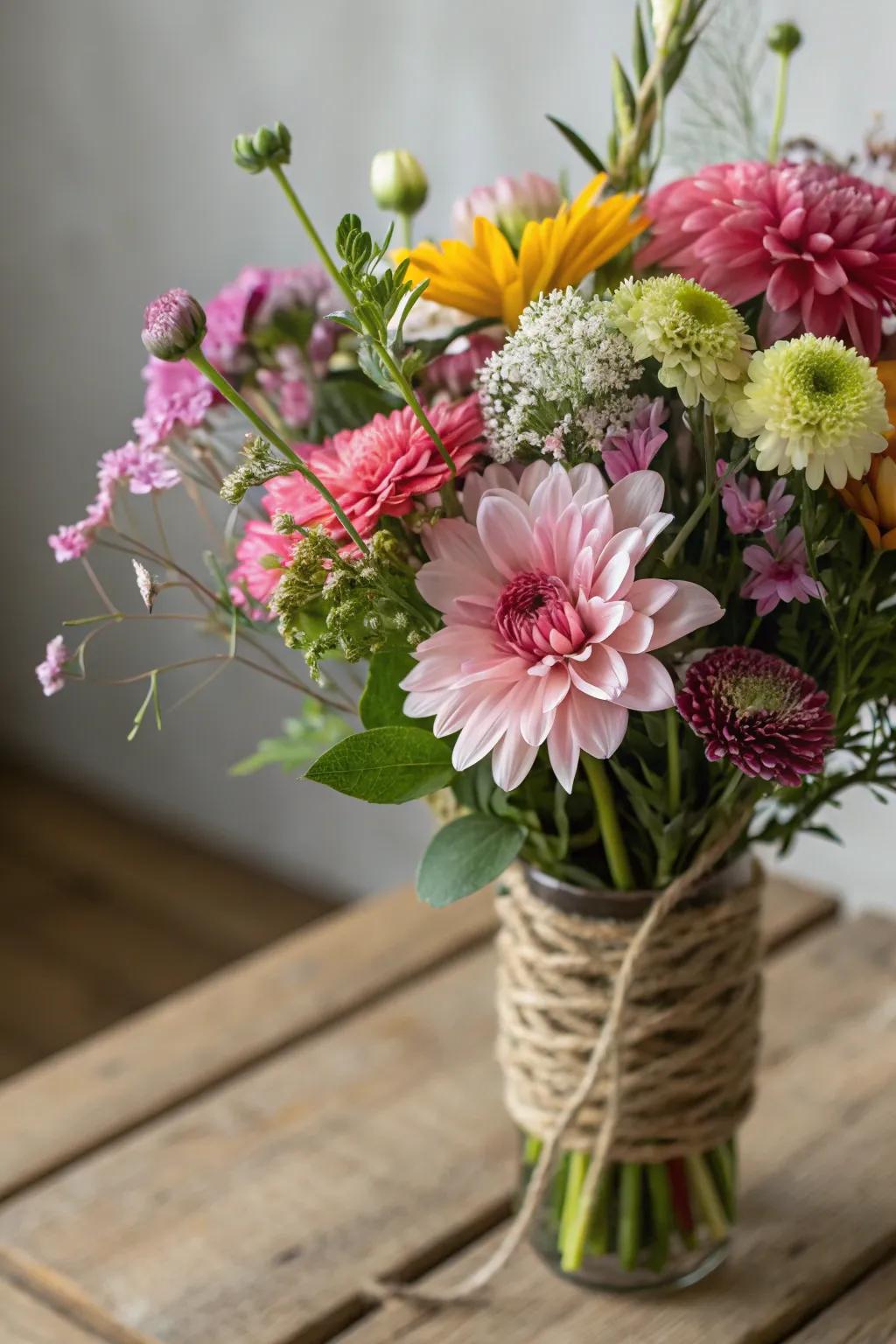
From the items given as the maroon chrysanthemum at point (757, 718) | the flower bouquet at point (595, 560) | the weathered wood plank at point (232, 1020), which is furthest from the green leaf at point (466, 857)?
the weathered wood plank at point (232, 1020)

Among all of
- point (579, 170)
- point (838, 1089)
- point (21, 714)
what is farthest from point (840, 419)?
point (21, 714)

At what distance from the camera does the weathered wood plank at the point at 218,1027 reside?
0.90 m

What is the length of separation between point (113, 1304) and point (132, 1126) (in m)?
0.16

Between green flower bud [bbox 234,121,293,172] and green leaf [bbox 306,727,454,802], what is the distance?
233 millimetres

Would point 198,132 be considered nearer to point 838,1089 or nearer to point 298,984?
point 298,984

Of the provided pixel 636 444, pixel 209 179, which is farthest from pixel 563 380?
pixel 209 179

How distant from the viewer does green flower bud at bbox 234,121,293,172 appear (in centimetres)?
59

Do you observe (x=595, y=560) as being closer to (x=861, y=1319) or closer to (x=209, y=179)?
(x=861, y=1319)

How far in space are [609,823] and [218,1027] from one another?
45 centimetres

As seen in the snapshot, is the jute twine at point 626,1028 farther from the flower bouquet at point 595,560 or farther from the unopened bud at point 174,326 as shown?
the unopened bud at point 174,326

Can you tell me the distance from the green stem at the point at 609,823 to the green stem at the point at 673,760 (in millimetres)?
26

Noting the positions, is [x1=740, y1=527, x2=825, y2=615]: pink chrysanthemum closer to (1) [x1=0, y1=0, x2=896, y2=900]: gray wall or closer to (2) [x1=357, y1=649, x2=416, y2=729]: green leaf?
(2) [x1=357, y1=649, x2=416, y2=729]: green leaf

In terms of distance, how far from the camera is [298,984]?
1.03 metres

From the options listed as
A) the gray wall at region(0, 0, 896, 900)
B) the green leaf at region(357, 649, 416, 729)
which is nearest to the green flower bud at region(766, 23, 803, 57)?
the green leaf at region(357, 649, 416, 729)
